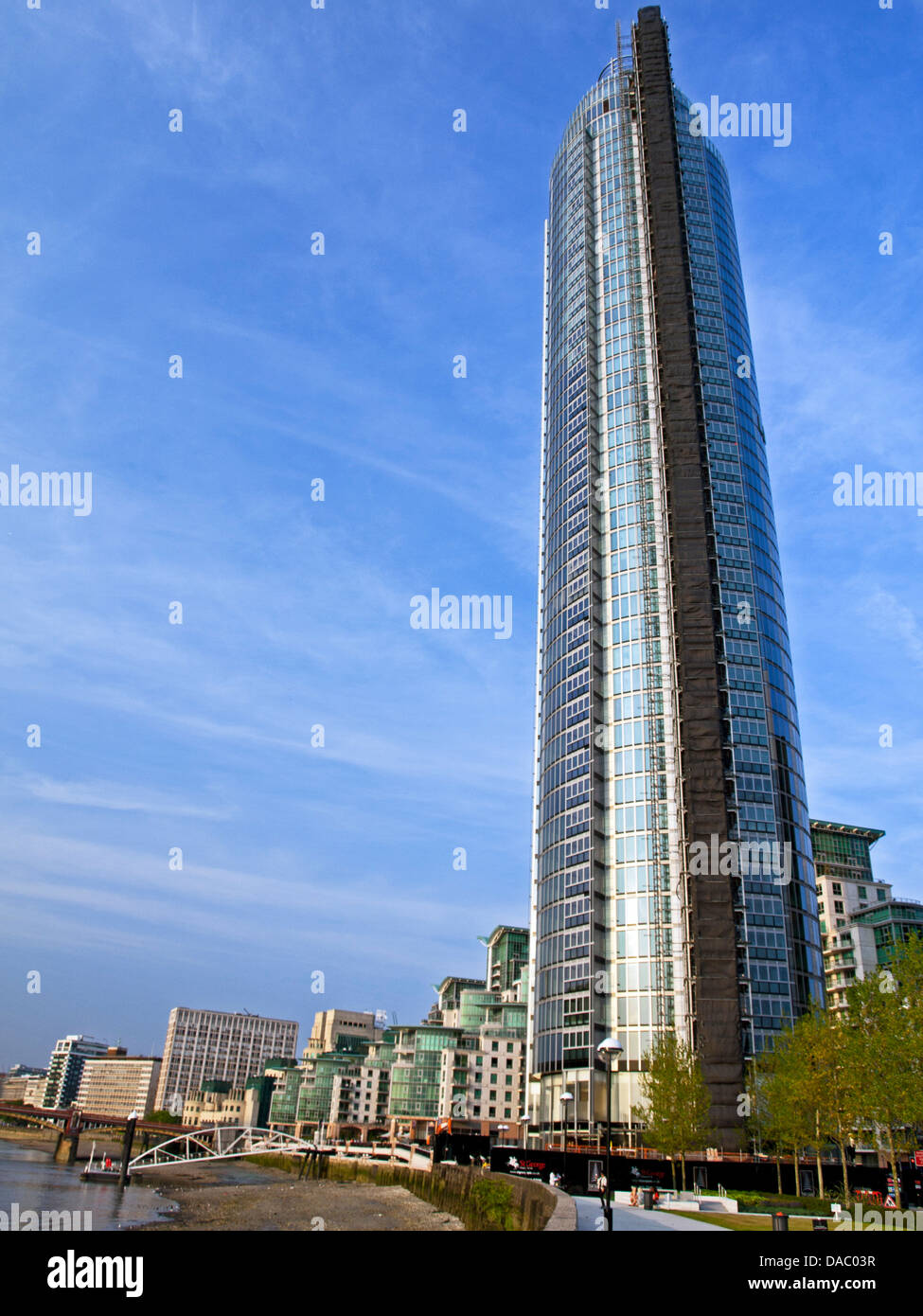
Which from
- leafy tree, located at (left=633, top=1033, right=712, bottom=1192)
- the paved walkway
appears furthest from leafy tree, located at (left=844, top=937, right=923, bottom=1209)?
leafy tree, located at (left=633, top=1033, right=712, bottom=1192)

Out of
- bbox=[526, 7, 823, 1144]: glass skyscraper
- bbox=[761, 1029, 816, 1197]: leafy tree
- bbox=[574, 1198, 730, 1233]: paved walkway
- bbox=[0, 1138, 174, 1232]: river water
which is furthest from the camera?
bbox=[526, 7, 823, 1144]: glass skyscraper

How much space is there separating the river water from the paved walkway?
23793 millimetres

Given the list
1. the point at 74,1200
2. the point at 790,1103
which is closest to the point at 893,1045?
the point at 790,1103

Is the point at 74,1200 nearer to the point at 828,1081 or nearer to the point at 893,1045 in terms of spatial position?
the point at 828,1081

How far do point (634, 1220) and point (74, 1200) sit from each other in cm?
6311

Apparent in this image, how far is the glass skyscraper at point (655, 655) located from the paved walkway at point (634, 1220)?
51931 millimetres

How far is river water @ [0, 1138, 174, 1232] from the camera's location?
60406 mm

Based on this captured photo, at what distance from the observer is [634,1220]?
32.5m

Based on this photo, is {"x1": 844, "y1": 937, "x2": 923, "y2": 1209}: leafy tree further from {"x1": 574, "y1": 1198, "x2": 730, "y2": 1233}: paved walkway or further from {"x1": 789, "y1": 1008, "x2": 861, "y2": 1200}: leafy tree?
{"x1": 574, "y1": 1198, "x2": 730, "y2": 1233}: paved walkway

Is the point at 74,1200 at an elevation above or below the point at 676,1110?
below

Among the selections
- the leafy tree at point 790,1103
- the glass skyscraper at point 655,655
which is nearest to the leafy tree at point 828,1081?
the leafy tree at point 790,1103

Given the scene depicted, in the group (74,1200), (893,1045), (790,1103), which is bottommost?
(74,1200)
